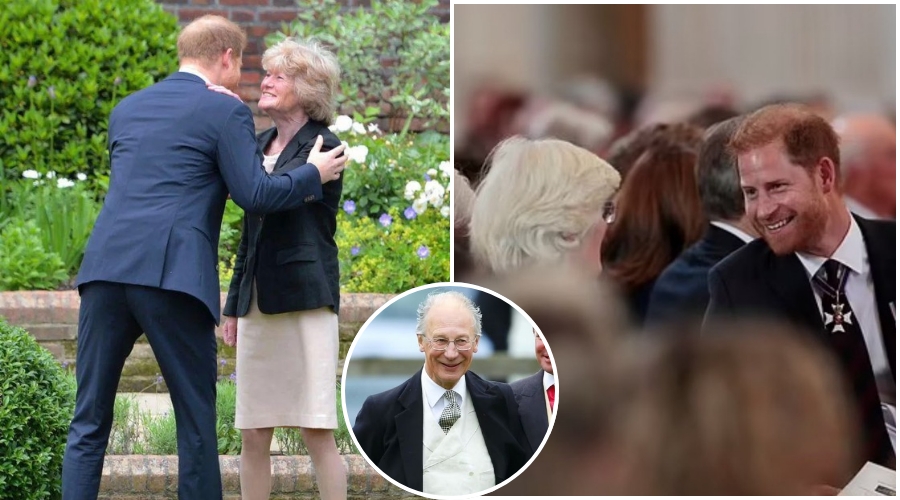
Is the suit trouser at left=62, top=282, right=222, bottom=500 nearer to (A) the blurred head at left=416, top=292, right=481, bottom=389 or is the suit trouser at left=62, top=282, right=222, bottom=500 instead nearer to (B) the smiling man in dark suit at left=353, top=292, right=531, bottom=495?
(B) the smiling man in dark suit at left=353, top=292, right=531, bottom=495

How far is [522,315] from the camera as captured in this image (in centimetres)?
432

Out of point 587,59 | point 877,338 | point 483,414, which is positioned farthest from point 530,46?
point 877,338

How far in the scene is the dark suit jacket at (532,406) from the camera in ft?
14.2

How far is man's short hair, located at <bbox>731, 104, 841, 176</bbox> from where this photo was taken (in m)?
4.39

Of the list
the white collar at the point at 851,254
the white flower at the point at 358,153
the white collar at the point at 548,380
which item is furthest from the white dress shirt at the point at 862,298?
the white flower at the point at 358,153

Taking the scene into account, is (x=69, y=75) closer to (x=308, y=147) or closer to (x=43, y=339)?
(x=43, y=339)

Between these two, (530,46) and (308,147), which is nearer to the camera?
(308,147)

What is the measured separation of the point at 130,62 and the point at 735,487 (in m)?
3.53

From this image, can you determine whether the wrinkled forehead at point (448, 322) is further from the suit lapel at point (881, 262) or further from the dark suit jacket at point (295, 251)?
the suit lapel at point (881, 262)

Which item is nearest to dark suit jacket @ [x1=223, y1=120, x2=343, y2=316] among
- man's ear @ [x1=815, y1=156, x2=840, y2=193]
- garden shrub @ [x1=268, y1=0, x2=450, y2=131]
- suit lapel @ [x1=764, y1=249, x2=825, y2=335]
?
suit lapel @ [x1=764, y1=249, x2=825, y2=335]

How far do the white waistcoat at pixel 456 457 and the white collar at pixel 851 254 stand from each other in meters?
1.23

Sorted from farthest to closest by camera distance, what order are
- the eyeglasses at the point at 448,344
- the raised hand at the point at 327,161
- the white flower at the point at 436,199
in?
the white flower at the point at 436,199, the eyeglasses at the point at 448,344, the raised hand at the point at 327,161

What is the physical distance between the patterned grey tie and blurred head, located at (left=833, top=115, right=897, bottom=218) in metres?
1.48

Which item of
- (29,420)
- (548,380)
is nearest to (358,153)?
(548,380)
